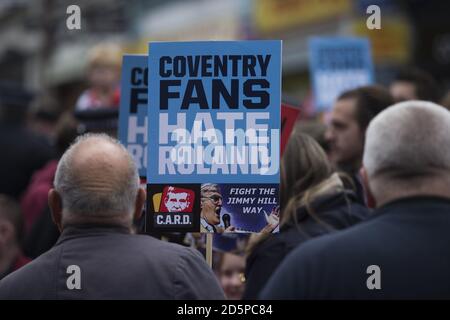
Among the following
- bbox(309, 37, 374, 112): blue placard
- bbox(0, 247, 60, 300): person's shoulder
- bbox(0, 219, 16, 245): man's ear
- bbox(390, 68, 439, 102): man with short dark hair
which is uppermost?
bbox(309, 37, 374, 112): blue placard

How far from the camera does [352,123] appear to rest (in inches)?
235

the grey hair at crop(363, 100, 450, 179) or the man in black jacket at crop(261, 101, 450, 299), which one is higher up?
the grey hair at crop(363, 100, 450, 179)

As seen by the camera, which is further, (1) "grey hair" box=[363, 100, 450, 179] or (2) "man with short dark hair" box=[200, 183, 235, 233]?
(2) "man with short dark hair" box=[200, 183, 235, 233]

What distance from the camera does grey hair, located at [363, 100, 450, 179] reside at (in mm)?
3416

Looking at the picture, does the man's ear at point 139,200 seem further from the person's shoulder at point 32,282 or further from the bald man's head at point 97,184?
the person's shoulder at point 32,282

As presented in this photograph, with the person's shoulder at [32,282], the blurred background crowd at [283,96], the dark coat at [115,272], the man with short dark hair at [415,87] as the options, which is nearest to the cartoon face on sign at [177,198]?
the dark coat at [115,272]

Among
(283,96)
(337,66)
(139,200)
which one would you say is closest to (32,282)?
(139,200)

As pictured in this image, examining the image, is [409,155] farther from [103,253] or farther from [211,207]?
[103,253]

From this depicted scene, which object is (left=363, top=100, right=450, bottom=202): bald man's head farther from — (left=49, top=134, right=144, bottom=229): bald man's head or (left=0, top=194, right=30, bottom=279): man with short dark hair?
(left=0, top=194, right=30, bottom=279): man with short dark hair

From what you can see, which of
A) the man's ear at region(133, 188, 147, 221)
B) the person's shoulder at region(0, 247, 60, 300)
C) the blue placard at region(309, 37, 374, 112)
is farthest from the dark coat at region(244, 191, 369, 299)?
the blue placard at region(309, 37, 374, 112)

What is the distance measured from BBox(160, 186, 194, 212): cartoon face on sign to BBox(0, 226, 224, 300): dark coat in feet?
1.09

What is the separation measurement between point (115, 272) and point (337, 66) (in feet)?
15.4

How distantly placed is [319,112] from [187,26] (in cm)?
1472

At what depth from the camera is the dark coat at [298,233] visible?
4.74 metres
